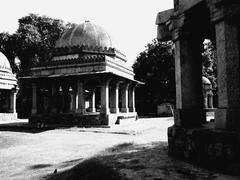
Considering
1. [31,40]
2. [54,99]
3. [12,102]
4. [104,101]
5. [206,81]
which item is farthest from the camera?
[31,40]

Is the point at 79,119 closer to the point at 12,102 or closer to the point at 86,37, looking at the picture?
the point at 86,37

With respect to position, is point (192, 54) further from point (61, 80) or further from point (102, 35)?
point (102, 35)

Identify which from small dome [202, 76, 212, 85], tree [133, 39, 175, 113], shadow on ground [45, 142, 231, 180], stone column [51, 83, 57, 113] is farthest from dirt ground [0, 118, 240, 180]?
small dome [202, 76, 212, 85]

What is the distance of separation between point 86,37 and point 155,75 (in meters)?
12.5

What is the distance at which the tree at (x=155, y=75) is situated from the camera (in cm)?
2883

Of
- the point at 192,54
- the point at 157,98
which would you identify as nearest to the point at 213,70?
the point at 157,98

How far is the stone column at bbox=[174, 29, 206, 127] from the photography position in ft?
17.9

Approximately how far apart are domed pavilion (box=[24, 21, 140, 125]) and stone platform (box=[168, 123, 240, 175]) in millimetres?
10408

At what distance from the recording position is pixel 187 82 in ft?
18.0

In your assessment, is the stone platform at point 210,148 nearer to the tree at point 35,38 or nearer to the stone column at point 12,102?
the stone column at point 12,102

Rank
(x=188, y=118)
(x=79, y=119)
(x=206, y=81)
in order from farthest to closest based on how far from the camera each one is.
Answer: (x=206, y=81)
(x=79, y=119)
(x=188, y=118)

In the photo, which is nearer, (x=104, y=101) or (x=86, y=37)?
Answer: (x=104, y=101)

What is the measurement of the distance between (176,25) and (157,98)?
81.7ft

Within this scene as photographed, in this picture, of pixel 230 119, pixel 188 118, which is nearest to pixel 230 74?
pixel 230 119
